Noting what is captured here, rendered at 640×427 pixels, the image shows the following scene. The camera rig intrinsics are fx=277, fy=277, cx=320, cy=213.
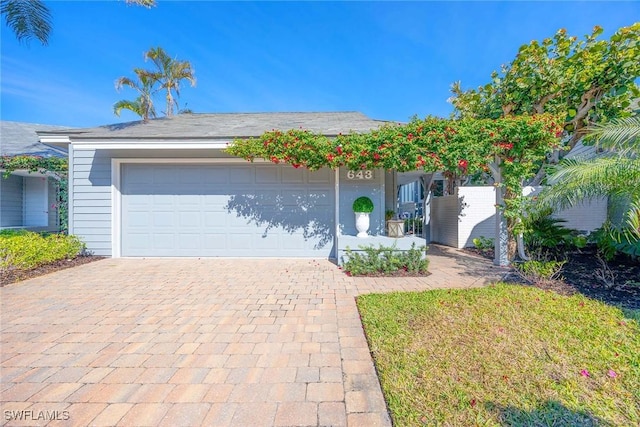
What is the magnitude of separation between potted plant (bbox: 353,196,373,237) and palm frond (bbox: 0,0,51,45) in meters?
8.32

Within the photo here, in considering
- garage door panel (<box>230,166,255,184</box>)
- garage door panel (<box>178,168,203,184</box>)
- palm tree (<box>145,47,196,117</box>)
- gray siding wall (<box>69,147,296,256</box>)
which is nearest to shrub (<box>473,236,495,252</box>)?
garage door panel (<box>230,166,255,184</box>)

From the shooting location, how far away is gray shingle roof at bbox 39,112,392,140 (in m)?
6.68

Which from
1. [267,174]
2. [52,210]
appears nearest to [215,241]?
[267,174]

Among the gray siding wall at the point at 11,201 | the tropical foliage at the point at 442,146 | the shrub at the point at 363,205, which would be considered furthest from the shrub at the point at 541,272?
the gray siding wall at the point at 11,201

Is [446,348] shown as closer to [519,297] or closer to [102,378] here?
[519,297]

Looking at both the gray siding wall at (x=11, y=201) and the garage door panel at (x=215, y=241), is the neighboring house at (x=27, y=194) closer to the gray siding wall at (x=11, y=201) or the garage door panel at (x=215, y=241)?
the gray siding wall at (x=11, y=201)

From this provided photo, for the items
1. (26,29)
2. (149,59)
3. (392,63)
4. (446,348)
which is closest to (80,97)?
(149,59)

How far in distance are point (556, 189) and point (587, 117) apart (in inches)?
118

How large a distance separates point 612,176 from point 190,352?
6.03 m

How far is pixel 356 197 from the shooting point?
22.7ft

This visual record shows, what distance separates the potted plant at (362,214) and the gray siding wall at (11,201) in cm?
1214

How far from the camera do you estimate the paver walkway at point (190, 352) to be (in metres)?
1.97

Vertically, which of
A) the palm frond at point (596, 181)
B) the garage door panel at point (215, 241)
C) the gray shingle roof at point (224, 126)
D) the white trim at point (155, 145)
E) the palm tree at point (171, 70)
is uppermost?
the palm tree at point (171, 70)

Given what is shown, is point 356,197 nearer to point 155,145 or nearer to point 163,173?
point 155,145
